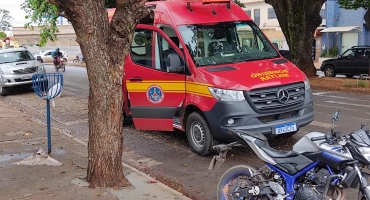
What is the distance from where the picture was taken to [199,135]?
23.8 feet

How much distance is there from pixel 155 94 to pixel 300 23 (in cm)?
1140

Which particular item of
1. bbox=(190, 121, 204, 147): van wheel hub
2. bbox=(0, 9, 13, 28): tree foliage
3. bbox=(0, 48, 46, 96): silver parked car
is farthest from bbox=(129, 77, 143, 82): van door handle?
bbox=(0, 9, 13, 28): tree foliage

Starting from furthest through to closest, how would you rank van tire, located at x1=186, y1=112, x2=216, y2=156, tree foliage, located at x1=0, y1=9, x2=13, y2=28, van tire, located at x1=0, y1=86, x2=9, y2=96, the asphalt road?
tree foliage, located at x1=0, y1=9, x2=13, y2=28
van tire, located at x1=0, y1=86, x2=9, y2=96
van tire, located at x1=186, y1=112, x2=216, y2=156
the asphalt road

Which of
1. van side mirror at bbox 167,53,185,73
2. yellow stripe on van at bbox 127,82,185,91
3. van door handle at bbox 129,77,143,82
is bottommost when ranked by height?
yellow stripe on van at bbox 127,82,185,91

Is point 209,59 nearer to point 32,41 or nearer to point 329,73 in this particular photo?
point 329,73

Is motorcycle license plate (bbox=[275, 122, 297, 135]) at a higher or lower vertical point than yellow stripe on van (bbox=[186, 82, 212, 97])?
lower

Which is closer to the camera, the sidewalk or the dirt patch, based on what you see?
the sidewalk

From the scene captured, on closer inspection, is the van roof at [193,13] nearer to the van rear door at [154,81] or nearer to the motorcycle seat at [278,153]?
the van rear door at [154,81]

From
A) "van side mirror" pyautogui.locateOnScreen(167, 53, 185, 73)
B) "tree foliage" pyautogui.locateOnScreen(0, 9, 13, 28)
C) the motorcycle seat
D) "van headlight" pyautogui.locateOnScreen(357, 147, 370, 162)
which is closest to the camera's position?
"van headlight" pyautogui.locateOnScreen(357, 147, 370, 162)

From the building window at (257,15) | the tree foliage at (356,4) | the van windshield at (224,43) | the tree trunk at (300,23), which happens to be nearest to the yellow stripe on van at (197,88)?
the van windshield at (224,43)

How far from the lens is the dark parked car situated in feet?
66.5

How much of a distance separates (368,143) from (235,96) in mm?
2965

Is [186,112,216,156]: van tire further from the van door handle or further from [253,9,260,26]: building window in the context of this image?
[253,9,260,26]: building window

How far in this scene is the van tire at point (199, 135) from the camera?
702 centimetres
